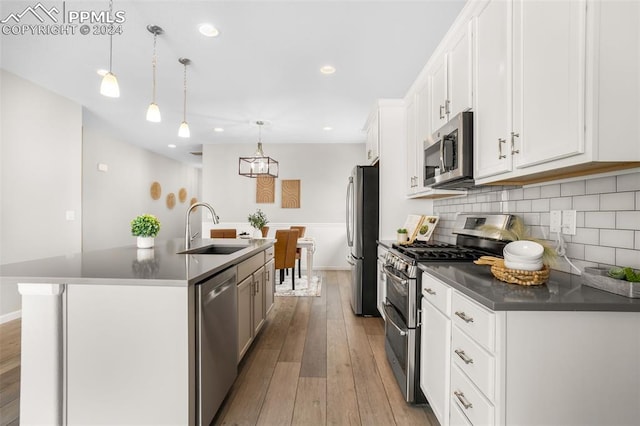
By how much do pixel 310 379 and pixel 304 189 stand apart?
4926 mm

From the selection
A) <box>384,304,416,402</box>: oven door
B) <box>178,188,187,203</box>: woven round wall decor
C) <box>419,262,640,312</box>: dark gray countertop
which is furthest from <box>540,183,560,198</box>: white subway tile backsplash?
<box>178,188,187,203</box>: woven round wall decor

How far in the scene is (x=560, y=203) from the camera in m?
1.62

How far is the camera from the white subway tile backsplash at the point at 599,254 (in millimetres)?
1350

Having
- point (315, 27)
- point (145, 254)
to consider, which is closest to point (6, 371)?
point (145, 254)

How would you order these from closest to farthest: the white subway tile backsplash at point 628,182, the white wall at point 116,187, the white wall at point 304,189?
1. the white subway tile backsplash at point 628,182
2. the white wall at point 116,187
3. the white wall at point 304,189

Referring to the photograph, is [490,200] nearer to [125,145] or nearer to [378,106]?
[378,106]

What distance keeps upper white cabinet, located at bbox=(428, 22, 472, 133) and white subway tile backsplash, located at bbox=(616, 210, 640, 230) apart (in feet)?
3.15

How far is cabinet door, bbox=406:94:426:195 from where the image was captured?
9.85 ft

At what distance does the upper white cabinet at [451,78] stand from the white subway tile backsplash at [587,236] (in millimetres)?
914

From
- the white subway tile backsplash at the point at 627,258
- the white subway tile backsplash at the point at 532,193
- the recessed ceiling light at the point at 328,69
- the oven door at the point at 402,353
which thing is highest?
the recessed ceiling light at the point at 328,69

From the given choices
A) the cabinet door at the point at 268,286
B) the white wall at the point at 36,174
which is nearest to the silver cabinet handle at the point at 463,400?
the cabinet door at the point at 268,286

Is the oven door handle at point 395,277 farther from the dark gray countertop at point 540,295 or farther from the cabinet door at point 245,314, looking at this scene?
the cabinet door at point 245,314

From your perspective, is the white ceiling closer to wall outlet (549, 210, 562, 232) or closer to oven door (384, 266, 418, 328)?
wall outlet (549, 210, 562, 232)

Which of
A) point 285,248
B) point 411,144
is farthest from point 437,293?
point 285,248
